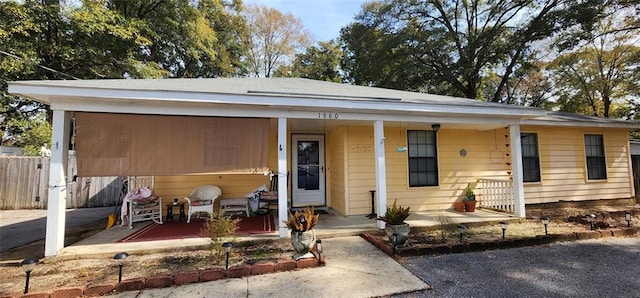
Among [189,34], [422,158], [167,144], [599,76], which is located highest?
[189,34]

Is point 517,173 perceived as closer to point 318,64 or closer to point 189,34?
point 189,34

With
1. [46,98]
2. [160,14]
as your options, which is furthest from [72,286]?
[160,14]

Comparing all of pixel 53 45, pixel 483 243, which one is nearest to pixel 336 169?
pixel 483 243

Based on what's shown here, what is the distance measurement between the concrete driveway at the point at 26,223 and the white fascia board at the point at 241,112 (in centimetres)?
284

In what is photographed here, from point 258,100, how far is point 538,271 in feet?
14.4

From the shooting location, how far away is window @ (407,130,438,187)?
22.2 ft

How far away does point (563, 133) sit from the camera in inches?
292

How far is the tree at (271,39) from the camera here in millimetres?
19453

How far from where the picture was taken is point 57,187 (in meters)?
3.88

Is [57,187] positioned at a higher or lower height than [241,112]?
lower

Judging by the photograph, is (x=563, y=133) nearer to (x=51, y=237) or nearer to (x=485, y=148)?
(x=485, y=148)

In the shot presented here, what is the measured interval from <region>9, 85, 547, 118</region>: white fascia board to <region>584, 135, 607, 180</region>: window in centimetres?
360

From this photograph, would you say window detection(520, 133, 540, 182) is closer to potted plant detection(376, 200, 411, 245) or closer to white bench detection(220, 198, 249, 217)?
potted plant detection(376, 200, 411, 245)

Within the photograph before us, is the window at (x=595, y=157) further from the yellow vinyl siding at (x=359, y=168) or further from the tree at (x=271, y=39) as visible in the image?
the tree at (x=271, y=39)
